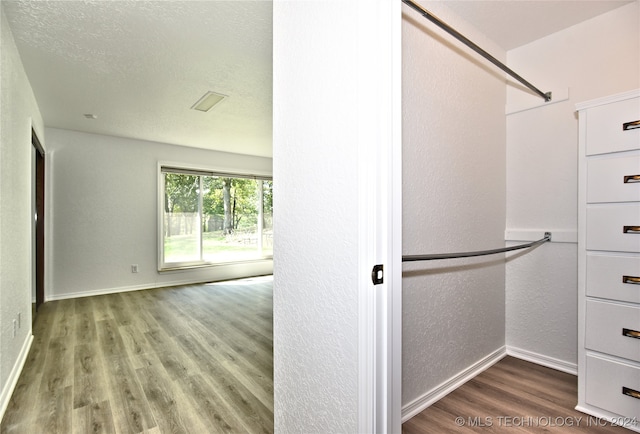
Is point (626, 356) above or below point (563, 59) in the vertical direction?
below

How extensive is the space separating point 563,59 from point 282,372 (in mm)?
2681

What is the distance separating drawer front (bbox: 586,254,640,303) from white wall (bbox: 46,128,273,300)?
5379 mm

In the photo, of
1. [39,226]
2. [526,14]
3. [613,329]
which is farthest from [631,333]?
[39,226]

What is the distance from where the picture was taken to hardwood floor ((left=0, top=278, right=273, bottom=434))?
5.77ft

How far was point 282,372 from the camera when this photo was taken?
1361 millimetres

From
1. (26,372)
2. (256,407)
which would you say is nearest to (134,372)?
(26,372)

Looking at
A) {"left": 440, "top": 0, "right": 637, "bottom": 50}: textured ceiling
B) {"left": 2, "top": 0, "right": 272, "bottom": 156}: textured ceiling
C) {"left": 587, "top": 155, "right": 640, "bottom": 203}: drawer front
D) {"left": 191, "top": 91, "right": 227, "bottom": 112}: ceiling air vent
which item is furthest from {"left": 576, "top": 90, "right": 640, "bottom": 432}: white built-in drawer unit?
{"left": 191, "top": 91, "right": 227, "bottom": 112}: ceiling air vent

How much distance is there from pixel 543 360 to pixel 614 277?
3.22 feet

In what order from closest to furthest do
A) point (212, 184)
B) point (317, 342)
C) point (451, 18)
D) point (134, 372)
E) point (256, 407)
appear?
1. point (317, 342)
2. point (256, 407)
3. point (451, 18)
4. point (134, 372)
5. point (212, 184)

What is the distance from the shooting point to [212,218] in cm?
584

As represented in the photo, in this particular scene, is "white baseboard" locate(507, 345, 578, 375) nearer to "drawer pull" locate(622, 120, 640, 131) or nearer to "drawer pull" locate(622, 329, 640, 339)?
"drawer pull" locate(622, 329, 640, 339)

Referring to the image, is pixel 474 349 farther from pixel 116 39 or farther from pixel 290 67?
pixel 116 39

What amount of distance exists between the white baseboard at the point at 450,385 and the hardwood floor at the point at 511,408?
25mm

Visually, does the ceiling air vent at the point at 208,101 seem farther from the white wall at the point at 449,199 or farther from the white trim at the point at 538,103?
the white trim at the point at 538,103
